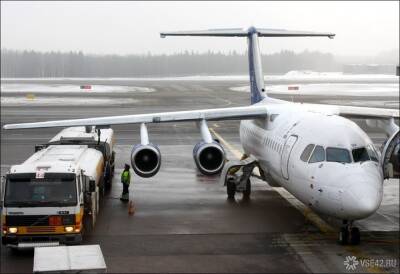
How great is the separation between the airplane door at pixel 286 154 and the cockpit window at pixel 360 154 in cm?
194

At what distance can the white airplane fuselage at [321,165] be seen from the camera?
13047 millimetres

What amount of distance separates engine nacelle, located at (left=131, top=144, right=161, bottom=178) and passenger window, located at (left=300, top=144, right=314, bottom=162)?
13.8 feet

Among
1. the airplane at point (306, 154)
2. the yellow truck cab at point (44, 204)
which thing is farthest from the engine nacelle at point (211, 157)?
the yellow truck cab at point (44, 204)

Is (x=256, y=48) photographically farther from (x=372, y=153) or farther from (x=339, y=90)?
(x=339, y=90)

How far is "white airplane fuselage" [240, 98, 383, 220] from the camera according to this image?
13.0 m

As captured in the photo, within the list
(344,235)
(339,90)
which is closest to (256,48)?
(344,235)

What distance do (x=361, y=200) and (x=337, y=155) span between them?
169 centimetres

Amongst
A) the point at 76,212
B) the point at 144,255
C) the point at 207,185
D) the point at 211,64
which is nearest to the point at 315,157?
the point at 144,255

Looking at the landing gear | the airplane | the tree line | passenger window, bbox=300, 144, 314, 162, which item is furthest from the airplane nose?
the tree line

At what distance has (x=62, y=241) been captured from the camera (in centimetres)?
1339

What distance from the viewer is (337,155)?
14164mm

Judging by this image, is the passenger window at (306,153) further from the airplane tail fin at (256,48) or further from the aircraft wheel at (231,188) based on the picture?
the airplane tail fin at (256,48)

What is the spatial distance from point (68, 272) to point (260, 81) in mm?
18607

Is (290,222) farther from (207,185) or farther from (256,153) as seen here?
(207,185)
